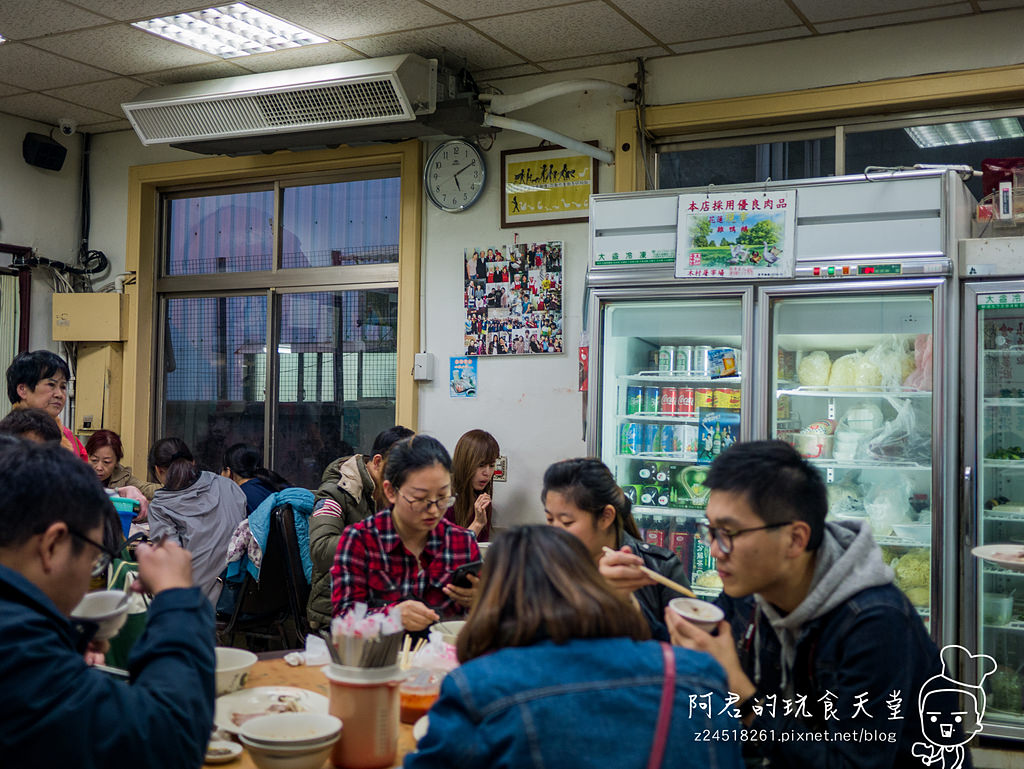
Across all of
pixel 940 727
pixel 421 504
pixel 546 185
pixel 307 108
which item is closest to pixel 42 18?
pixel 307 108

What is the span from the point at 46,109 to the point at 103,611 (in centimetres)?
550

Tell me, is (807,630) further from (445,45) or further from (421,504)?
(445,45)

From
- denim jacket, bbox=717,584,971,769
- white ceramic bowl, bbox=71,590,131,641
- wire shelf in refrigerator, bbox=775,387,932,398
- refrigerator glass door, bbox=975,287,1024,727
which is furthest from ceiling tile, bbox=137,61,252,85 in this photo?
denim jacket, bbox=717,584,971,769

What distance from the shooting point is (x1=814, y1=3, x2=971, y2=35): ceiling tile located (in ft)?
14.1

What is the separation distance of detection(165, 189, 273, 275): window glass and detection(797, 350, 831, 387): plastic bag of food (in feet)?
11.8

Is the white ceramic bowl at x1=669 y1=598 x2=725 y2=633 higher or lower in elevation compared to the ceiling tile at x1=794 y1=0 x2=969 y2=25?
lower

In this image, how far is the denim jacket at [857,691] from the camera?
177 cm

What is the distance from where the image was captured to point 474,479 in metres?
4.95

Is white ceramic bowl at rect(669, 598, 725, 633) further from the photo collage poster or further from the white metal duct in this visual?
the white metal duct

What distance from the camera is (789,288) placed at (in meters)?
4.06

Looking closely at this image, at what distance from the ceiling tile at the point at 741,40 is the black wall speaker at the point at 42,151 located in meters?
4.21

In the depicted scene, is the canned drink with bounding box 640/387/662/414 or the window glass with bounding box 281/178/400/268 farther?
the window glass with bounding box 281/178/400/268

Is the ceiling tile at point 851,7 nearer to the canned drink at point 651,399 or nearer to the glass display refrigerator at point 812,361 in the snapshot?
the glass display refrigerator at point 812,361

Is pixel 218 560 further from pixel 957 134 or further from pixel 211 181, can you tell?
pixel 957 134
